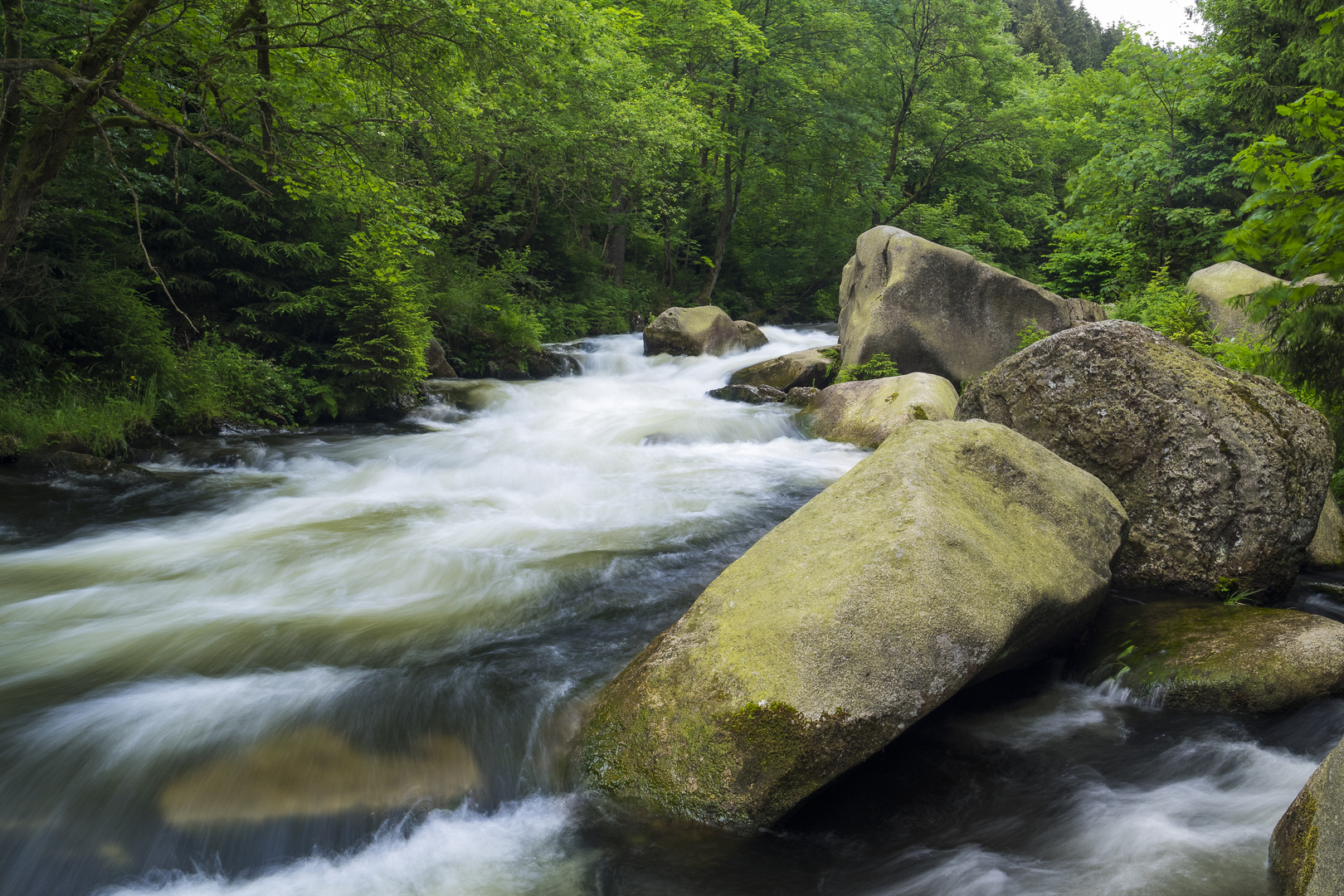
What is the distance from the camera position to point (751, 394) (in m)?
13.4

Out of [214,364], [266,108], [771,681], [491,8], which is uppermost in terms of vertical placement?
[491,8]

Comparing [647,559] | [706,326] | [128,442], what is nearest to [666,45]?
[706,326]

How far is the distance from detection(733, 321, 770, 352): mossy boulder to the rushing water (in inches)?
461

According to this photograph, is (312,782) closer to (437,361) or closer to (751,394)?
(751,394)

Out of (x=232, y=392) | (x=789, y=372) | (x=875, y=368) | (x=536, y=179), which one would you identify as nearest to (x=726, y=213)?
(x=536, y=179)

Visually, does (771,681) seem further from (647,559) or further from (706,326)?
(706,326)

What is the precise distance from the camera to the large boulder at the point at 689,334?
17.0 m

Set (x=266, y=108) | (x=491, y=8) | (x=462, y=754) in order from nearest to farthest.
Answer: (x=462, y=754), (x=266, y=108), (x=491, y=8)

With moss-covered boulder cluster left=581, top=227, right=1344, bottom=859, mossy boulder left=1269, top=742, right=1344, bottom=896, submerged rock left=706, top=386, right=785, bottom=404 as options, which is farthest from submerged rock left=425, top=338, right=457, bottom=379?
mossy boulder left=1269, top=742, right=1344, bottom=896

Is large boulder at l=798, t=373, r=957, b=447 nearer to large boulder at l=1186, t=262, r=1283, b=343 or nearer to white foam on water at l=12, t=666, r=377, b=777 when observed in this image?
large boulder at l=1186, t=262, r=1283, b=343

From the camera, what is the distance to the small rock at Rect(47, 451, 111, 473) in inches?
308

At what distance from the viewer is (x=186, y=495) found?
25.3 ft

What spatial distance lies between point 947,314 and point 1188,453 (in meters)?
8.05

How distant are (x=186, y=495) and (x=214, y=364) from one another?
10.8ft
